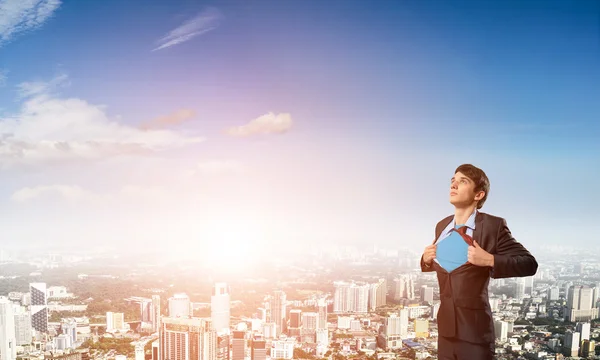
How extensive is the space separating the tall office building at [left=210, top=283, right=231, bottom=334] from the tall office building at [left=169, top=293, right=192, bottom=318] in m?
0.17

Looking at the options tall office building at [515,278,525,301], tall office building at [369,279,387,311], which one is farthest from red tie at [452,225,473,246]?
tall office building at [369,279,387,311]

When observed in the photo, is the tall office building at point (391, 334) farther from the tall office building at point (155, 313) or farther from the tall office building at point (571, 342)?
the tall office building at point (155, 313)

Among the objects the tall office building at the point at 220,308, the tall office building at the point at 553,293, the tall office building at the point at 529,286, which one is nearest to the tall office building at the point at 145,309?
the tall office building at the point at 220,308

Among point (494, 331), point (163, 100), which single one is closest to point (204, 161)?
point (163, 100)

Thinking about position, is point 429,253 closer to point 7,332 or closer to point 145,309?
point 145,309

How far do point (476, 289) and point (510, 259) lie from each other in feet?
0.41

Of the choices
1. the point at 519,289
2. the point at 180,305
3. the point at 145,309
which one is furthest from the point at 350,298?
the point at 145,309

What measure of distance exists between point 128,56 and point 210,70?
58 cm

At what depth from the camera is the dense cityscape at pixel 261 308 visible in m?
3.30

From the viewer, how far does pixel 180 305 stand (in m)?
3.74

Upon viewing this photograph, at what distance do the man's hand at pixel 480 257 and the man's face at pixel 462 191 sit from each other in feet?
0.47

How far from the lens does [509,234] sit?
115 cm

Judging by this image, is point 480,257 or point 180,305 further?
point 180,305

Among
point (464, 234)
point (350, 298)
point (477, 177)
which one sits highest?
point (477, 177)
